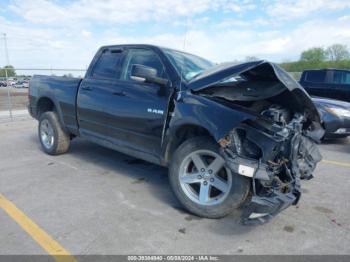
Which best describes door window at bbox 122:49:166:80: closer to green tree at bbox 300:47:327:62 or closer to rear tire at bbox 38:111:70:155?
rear tire at bbox 38:111:70:155

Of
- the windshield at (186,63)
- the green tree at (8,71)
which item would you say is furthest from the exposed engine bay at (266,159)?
the green tree at (8,71)

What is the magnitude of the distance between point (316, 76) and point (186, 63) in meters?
8.06

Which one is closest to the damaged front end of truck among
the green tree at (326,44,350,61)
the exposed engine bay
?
the exposed engine bay

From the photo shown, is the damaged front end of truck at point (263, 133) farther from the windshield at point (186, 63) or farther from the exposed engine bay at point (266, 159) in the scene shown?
the windshield at point (186, 63)

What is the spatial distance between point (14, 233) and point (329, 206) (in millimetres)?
3545

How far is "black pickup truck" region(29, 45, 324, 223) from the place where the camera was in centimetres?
299

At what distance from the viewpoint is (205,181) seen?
3.40 m

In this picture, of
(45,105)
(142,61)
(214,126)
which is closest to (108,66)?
(142,61)

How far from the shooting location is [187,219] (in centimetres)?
339

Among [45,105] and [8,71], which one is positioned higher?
[8,71]

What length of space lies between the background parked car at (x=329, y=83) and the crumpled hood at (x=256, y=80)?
25.5 feet

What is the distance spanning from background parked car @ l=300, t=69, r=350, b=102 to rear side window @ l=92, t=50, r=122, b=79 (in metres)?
8.10

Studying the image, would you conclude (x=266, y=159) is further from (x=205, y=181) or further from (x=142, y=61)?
(x=142, y=61)

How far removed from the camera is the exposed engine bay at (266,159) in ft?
9.28
